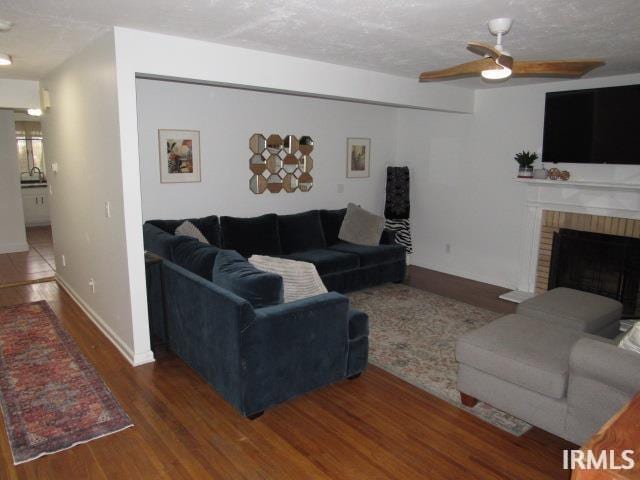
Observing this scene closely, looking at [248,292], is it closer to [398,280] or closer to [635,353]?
[635,353]

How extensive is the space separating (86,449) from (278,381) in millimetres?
1149

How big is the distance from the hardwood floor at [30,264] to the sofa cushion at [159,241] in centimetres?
250

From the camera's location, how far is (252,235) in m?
5.45

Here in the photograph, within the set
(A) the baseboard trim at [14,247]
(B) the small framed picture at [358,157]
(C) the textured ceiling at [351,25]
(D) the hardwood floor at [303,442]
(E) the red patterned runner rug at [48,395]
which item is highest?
(C) the textured ceiling at [351,25]

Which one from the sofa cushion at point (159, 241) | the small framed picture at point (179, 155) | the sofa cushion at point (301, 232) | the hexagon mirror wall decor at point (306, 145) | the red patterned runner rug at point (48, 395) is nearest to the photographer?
the red patterned runner rug at point (48, 395)

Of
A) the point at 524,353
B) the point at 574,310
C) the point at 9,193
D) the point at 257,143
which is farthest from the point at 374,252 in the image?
the point at 9,193

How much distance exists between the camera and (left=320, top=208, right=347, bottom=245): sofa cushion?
20.3 feet

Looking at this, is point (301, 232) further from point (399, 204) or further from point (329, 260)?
point (399, 204)

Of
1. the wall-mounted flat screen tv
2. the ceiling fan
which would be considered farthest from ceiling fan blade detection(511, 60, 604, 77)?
the wall-mounted flat screen tv

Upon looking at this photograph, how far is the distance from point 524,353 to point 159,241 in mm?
3024

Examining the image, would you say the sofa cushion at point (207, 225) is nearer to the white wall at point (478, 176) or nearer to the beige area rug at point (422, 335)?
the beige area rug at point (422, 335)

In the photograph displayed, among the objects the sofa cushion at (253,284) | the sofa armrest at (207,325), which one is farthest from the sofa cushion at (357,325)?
the sofa armrest at (207,325)

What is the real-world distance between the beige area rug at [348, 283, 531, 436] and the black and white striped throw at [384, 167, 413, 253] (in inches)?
46.4

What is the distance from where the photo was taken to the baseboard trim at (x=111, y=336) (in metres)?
3.63
